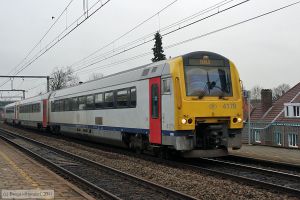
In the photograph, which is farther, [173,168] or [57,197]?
[173,168]

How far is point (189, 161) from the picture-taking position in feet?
49.0

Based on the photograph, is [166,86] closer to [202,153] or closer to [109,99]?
[202,153]

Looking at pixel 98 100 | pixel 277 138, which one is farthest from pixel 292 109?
pixel 98 100

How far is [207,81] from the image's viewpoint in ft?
45.5

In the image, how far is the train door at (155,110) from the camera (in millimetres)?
14206

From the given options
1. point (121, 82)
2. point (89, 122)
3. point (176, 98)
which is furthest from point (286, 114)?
point (176, 98)

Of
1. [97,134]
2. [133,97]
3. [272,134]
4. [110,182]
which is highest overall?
[133,97]

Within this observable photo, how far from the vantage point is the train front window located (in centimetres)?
1358

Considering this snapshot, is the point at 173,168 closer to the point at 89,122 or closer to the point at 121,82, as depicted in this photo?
the point at 121,82

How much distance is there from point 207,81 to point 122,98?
186 inches

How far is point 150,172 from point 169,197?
3.26m

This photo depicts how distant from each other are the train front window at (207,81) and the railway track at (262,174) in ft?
7.25

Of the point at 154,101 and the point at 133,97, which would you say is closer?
the point at 154,101

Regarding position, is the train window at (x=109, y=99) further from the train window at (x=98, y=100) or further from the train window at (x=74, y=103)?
the train window at (x=74, y=103)
